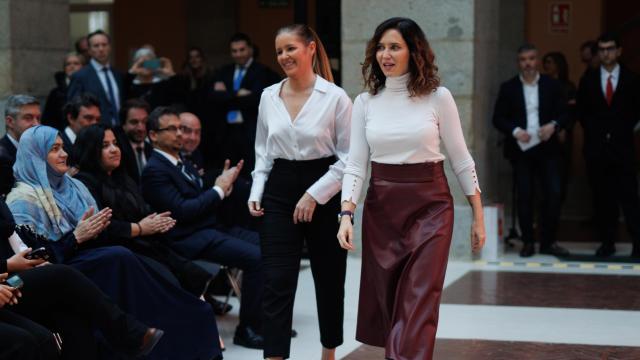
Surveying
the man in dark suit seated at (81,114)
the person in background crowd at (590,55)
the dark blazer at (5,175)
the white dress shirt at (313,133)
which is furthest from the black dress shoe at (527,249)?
the dark blazer at (5,175)

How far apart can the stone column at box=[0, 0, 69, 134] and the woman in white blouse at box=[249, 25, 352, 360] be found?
4.91 m

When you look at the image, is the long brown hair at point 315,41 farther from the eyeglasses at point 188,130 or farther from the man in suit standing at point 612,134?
the man in suit standing at point 612,134

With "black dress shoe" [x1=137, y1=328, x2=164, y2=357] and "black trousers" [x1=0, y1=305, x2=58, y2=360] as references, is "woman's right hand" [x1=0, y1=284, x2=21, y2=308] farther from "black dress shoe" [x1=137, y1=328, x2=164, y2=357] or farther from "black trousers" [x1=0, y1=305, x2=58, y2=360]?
"black dress shoe" [x1=137, y1=328, x2=164, y2=357]

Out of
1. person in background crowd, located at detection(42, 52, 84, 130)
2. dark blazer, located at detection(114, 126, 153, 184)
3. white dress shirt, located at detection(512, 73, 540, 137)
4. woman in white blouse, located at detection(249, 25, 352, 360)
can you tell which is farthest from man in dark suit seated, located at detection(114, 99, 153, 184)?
white dress shirt, located at detection(512, 73, 540, 137)

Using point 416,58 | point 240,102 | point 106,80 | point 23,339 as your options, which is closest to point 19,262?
point 23,339

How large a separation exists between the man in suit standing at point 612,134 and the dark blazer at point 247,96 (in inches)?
117

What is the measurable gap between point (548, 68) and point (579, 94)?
5.20 feet

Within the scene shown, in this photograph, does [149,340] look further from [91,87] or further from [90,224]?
[91,87]

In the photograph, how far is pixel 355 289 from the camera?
9.30 metres

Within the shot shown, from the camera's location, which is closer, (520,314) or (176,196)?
(176,196)

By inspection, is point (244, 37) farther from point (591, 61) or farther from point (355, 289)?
point (591, 61)

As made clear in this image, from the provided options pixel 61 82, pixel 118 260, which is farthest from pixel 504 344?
pixel 61 82

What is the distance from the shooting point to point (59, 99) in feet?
33.1

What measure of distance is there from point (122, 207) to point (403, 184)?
78.2 inches
